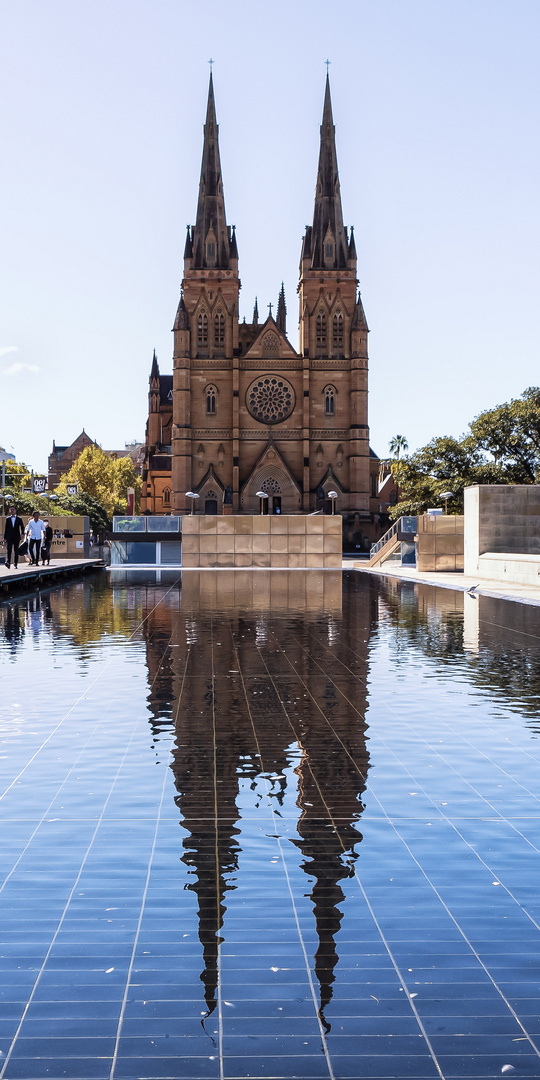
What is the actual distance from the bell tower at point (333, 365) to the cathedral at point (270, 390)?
0.25 feet

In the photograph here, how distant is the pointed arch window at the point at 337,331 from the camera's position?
7900cm

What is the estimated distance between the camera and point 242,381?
259 ft

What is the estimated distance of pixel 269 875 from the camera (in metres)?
4.04

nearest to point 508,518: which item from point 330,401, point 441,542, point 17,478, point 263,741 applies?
point 441,542

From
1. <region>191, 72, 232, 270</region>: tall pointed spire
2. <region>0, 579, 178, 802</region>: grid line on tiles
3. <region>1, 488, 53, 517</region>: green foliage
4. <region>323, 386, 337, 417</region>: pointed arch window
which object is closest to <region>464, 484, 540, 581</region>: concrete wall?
<region>0, 579, 178, 802</region>: grid line on tiles

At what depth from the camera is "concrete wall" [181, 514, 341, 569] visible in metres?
35.1

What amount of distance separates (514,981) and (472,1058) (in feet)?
1.50

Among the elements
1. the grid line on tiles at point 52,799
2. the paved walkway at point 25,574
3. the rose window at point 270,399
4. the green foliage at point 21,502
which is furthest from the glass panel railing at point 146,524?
the rose window at point 270,399

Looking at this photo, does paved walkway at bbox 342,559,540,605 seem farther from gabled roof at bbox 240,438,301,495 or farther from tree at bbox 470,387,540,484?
gabled roof at bbox 240,438,301,495

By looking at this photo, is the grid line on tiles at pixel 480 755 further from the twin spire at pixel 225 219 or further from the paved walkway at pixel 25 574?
the twin spire at pixel 225 219

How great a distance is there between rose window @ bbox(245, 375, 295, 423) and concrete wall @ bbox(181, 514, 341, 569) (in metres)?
44.5

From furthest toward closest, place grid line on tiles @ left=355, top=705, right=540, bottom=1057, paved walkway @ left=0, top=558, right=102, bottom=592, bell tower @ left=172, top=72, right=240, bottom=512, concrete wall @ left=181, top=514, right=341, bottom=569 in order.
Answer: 1. bell tower @ left=172, top=72, right=240, bottom=512
2. concrete wall @ left=181, top=514, right=341, bottom=569
3. paved walkway @ left=0, top=558, right=102, bottom=592
4. grid line on tiles @ left=355, top=705, right=540, bottom=1057

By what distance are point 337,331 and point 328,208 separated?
9.87 metres

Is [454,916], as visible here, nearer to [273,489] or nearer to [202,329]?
[273,489]
